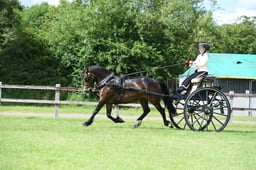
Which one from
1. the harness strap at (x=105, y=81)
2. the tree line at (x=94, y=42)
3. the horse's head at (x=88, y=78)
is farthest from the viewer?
the tree line at (x=94, y=42)

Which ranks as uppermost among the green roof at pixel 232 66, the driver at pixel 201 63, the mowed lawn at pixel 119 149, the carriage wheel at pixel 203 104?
the green roof at pixel 232 66

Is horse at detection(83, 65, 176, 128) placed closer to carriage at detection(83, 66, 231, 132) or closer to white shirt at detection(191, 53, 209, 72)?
carriage at detection(83, 66, 231, 132)

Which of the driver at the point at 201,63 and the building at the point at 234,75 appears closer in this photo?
the driver at the point at 201,63

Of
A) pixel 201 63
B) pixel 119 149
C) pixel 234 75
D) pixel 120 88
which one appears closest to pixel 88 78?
pixel 120 88

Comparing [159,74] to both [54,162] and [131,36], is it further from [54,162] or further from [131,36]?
[54,162]

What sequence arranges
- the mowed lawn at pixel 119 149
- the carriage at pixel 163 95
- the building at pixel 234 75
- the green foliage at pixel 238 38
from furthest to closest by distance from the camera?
the green foliage at pixel 238 38
the building at pixel 234 75
the carriage at pixel 163 95
the mowed lawn at pixel 119 149

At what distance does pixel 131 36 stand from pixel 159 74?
2.76 metres

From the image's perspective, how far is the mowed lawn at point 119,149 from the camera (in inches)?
318

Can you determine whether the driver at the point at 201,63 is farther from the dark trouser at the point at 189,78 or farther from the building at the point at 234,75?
the building at the point at 234,75

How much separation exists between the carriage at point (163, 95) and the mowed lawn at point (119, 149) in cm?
74

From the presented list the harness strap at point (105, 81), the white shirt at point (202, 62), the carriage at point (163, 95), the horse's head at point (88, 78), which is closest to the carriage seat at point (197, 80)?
the carriage at point (163, 95)

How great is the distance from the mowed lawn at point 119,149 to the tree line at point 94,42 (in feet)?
53.7

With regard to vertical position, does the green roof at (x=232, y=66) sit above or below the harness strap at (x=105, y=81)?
above

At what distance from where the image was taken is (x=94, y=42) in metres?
29.7
